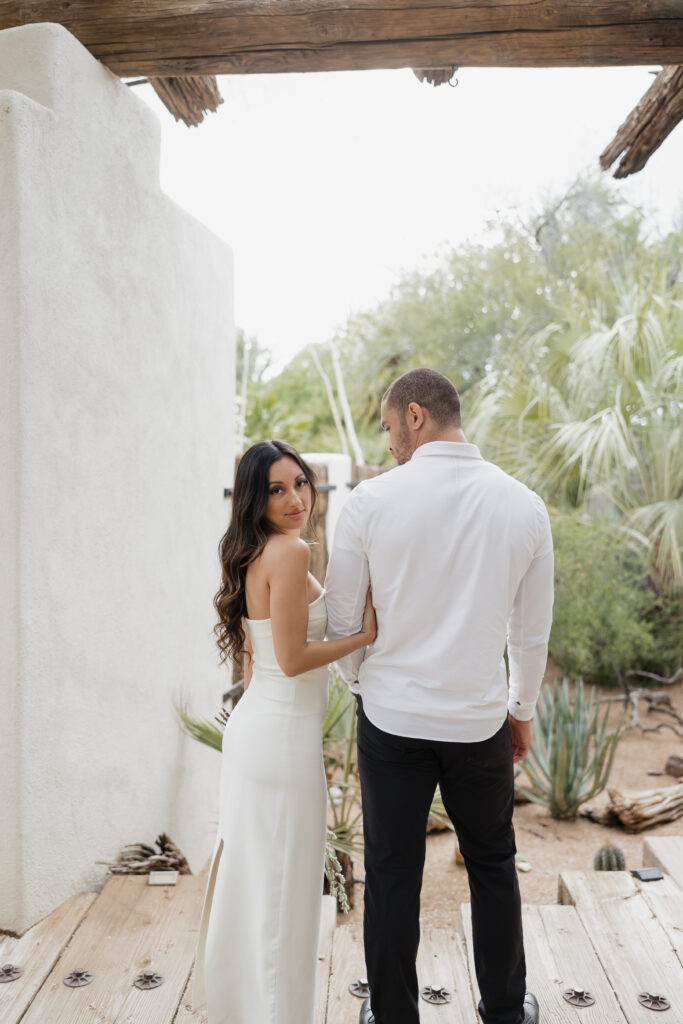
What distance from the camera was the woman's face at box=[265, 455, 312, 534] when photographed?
2010 millimetres

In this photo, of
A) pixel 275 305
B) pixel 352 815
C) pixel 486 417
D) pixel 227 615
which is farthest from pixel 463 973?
pixel 275 305

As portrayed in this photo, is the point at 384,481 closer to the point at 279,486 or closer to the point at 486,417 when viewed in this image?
the point at 279,486

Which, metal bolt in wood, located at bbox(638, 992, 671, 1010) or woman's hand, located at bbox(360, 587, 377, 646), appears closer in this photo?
woman's hand, located at bbox(360, 587, 377, 646)

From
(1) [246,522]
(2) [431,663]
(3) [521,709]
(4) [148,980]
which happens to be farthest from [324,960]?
(1) [246,522]

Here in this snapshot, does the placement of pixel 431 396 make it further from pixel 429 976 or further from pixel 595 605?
pixel 595 605

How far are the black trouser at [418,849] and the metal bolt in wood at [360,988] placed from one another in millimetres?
290

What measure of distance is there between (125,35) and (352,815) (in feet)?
12.8

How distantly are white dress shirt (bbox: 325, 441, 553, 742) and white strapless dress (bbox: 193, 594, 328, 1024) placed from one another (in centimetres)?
20

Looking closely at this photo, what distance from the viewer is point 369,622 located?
6.50ft

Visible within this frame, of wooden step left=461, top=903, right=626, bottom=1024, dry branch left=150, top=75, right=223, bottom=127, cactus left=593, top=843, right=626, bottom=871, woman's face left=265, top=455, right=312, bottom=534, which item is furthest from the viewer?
cactus left=593, top=843, right=626, bottom=871

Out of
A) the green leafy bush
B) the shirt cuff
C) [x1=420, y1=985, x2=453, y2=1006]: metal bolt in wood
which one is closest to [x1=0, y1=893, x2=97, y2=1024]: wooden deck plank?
[x1=420, y1=985, x2=453, y2=1006]: metal bolt in wood

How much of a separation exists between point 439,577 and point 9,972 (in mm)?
1524

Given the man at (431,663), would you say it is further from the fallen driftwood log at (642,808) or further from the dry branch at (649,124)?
the fallen driftwood log at (642,808)

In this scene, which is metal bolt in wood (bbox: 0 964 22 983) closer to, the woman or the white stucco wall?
the white stucco wall
